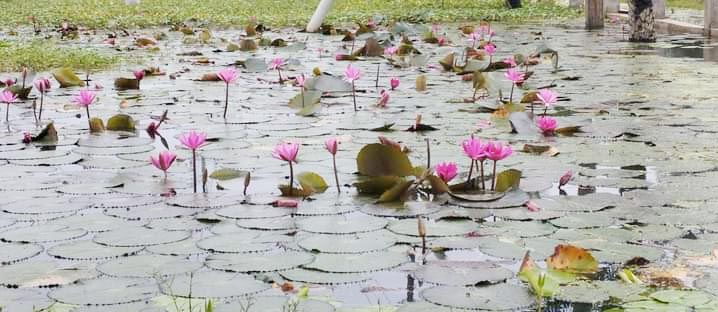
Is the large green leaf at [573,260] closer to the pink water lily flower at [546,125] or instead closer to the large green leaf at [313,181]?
the large green leaf at [313,181]

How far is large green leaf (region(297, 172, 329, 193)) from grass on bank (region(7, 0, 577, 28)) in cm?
841

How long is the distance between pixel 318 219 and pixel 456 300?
0.67m

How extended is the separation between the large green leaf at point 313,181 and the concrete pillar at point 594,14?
7551mm

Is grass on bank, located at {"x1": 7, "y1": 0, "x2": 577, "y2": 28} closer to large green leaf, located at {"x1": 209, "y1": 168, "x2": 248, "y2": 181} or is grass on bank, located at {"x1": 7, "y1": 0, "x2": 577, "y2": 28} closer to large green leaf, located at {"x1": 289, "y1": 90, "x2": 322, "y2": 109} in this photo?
large green leaf, located at {"x1": 289, "y1": 90, "x2": 322, "y2": 109}

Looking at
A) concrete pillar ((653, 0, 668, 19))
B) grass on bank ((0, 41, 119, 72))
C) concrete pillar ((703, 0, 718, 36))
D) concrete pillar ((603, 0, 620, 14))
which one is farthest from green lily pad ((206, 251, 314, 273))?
concrete pillar ((603, 0, 620, 14))

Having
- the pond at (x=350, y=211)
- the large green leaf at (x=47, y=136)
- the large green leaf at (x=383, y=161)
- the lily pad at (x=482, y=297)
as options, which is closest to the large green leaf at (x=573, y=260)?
the pond at (x=350, y=211)

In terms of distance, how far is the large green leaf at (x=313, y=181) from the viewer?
8.71 ft

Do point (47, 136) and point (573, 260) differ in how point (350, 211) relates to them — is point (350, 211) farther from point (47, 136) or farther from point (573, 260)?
point (47, 136)

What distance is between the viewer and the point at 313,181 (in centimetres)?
268

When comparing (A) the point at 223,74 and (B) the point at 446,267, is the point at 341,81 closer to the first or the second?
(A) the point at 223,74

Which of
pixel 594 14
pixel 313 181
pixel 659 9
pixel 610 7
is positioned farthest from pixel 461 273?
pixel 610 7

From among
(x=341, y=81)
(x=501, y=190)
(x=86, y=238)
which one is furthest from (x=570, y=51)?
(x=86, y=238)

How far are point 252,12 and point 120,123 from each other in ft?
32.5

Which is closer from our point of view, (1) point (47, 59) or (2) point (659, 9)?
(1) point (47, 59)
